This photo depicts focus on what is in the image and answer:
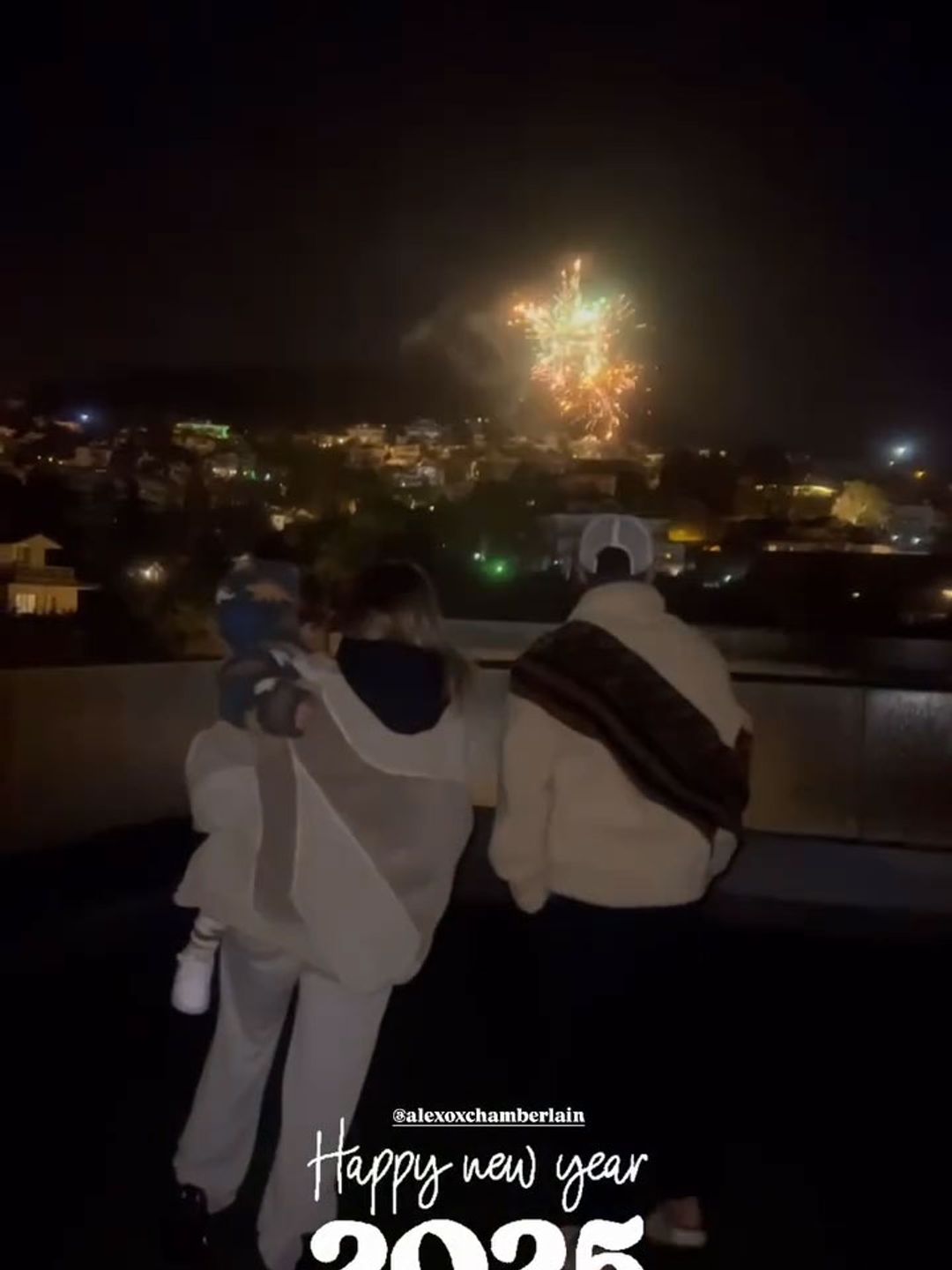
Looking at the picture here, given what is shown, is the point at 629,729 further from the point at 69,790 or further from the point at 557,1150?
the point at 69,790

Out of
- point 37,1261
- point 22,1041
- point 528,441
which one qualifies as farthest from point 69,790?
point 528,441

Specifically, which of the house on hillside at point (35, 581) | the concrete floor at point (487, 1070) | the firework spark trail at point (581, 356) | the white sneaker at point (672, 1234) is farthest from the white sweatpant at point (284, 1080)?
the firework spark trail at point (581, 356)

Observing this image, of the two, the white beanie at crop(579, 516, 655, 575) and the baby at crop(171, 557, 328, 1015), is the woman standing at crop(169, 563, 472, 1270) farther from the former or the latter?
the white beanie at crop(579, 516, 655, 575)

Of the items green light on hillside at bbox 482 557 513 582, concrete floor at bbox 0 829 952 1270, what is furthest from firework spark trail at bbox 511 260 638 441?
concrete floor at bbox 0 829 952 1270

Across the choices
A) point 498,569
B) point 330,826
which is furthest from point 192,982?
point 498,569

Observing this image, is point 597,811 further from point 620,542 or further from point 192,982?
point 192,982
